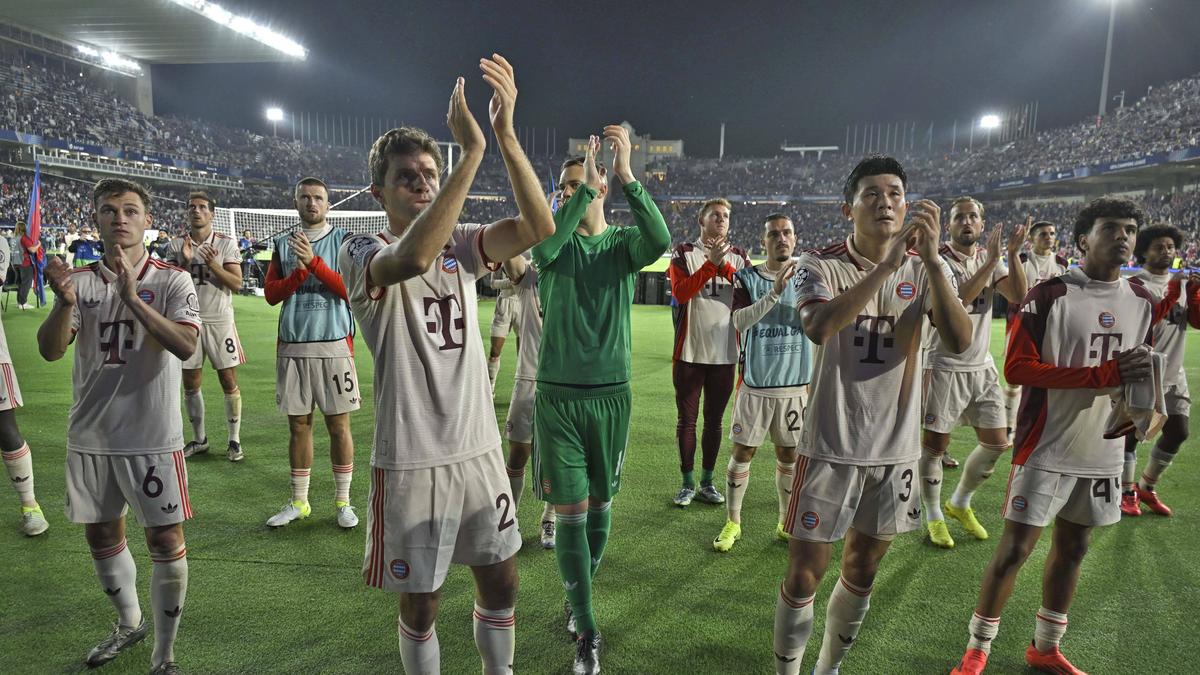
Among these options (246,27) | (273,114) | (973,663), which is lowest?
(973,663)

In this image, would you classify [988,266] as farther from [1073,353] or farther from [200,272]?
[200,272]

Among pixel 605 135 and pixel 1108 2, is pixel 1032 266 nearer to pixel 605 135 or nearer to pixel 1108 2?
pixel 605 135

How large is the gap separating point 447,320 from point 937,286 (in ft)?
5.88

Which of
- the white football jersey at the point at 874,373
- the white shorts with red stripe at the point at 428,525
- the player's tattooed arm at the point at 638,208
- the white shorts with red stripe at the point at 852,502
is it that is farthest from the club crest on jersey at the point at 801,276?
the white shorts with red stripe at the point at 428,525

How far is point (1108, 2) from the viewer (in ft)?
122

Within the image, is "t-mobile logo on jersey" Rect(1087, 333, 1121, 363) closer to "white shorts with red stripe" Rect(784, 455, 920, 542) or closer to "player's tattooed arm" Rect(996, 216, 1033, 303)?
"player's tattooed arm" Rect(996, 216, 1033, 303)

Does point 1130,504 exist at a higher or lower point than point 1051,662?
higher

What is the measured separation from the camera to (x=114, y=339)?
9.78ft

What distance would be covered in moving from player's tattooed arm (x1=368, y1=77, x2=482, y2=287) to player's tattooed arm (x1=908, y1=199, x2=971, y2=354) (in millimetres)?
1489

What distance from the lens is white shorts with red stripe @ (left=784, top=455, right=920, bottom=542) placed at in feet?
8.80

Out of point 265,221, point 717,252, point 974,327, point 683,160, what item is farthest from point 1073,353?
point 683,160

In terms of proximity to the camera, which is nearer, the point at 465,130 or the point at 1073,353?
the point at 465,130

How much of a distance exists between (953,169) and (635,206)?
63117 mm

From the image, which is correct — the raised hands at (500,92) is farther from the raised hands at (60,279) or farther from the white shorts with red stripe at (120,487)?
the white shorts with red stripe at (120,487)
